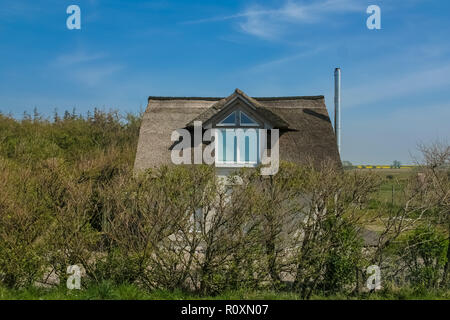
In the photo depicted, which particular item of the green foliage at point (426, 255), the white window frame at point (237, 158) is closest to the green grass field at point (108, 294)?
the green foliage at point (426, 255)

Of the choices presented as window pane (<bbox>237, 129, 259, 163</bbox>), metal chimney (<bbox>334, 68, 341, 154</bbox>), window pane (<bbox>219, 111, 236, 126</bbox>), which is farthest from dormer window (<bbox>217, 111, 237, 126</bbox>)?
metal chimney (<bbox>334, 68, 341, 154</bbox>)

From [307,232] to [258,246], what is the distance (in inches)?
46.9

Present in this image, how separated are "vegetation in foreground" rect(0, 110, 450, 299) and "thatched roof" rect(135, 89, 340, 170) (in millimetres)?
6661

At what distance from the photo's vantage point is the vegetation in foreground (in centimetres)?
757

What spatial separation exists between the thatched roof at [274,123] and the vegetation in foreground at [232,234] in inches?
262

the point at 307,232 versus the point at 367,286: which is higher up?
the point at 307,232

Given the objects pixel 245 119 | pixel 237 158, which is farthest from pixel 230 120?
pixel 237 158

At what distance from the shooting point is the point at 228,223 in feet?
24.9

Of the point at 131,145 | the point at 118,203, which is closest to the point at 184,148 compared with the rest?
the point at 131,145

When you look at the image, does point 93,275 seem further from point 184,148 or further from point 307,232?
point 184,148

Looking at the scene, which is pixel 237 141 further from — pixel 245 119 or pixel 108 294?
pixel 108 294

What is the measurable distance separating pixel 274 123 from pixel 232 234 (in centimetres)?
988

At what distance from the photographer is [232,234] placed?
757 cm

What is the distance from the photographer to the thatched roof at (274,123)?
17.0 meters
